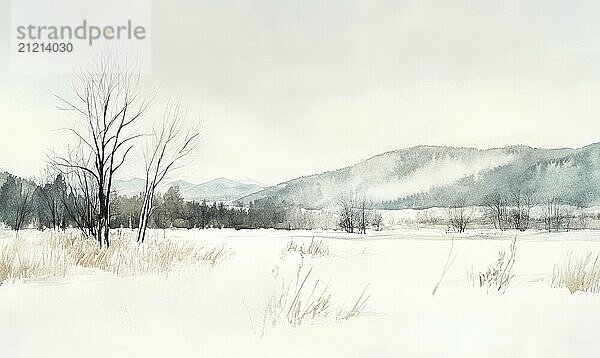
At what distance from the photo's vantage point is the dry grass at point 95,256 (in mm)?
2869

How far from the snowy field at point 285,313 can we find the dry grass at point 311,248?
28 cm

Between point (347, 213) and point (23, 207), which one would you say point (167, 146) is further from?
point (347, 213)

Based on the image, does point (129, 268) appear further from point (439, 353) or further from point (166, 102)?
point (439, 353)

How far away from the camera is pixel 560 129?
3.86 m

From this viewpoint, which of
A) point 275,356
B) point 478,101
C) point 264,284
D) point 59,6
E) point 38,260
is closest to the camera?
point 275,356

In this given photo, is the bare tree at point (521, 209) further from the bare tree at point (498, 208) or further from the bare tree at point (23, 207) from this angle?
the bare tree at point (23, 207)

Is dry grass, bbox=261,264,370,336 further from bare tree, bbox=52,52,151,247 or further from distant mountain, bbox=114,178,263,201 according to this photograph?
bare tree, bbox=52,52,151,247

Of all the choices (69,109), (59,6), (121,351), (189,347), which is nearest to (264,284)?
(189,347)

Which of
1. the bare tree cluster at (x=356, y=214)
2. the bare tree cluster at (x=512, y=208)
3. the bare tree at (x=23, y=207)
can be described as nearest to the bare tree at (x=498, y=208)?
the bare tree cluster at (x=512, y=208)

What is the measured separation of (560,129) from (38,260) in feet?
11.9

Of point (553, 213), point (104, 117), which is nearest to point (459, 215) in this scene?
point (553, 213)

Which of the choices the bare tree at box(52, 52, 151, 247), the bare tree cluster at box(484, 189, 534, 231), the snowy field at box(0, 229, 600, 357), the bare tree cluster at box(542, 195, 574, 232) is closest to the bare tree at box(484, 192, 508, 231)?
the bare tree cluster at box(484, 189, 534, 231)

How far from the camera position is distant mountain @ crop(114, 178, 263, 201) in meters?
3.68

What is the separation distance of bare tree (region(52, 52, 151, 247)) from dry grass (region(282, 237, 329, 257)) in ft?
4.28
